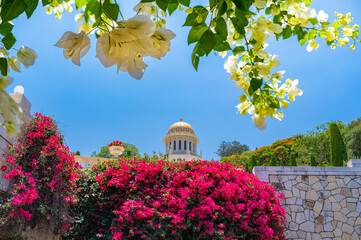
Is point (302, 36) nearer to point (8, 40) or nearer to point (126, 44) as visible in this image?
point (126, 44)

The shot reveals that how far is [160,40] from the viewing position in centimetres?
→ 85

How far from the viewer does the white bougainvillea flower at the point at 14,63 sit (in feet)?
3.90

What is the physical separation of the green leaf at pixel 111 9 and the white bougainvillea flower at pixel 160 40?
0.39 ft

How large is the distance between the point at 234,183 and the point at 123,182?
1.98m

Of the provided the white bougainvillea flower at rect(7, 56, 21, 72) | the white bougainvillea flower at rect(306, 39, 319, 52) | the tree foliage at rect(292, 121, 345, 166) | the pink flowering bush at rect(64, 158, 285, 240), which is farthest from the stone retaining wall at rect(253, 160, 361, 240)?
the tree foliage at rect(292, 121, 345, 166)

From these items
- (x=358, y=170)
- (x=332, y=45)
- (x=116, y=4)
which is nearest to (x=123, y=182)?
(x=332, y=45)

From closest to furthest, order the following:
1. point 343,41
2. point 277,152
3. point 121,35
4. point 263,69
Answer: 1. point 121,35
2. point 263,69
3. point 343,41
4. point 277,152

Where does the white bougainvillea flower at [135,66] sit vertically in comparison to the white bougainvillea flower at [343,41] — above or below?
below

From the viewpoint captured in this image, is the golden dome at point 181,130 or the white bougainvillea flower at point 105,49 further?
the golden dome at point 181,130

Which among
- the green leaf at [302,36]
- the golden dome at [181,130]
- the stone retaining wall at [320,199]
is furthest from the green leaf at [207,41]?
the golden dome at [181,130]

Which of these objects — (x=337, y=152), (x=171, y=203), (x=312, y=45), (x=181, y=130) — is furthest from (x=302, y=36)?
(x=181, y=130)

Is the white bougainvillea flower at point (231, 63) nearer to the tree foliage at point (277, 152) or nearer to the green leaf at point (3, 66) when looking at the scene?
the green leaf at point (3, 66)

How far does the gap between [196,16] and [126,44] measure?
0.85 ft

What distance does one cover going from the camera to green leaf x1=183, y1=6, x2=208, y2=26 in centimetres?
90
